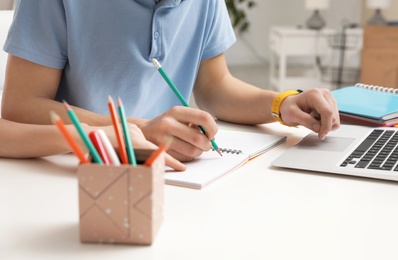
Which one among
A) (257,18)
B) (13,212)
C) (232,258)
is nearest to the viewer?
(232,258)

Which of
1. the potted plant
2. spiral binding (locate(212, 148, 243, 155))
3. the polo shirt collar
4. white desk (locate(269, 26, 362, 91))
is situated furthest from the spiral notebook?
the potted plant

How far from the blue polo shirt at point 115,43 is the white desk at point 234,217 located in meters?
0.23

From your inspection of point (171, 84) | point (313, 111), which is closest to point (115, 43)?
point (171, 84)

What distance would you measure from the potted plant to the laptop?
4653mm

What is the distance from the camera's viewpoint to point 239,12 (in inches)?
227

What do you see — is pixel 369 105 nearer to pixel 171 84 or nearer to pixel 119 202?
pixel 171 84

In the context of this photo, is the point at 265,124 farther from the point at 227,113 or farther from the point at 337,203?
the point at 337,203

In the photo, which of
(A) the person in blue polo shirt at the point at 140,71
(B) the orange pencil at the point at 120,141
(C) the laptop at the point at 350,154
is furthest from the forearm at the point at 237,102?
(B) the orange pencil at the point at 120,141

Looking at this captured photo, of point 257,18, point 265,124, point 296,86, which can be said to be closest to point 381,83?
point 296,86

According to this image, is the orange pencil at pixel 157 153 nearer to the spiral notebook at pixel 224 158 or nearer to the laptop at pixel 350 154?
the spiral notebook at pixel 224 158

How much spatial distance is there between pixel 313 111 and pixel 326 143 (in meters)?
0.08

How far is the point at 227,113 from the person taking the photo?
1204 millimetres

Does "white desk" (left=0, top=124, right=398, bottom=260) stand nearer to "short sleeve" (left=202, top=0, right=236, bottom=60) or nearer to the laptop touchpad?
the laptop touchpad

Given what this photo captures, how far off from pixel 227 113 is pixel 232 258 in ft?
2.13
